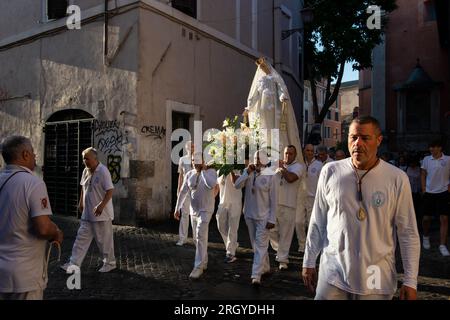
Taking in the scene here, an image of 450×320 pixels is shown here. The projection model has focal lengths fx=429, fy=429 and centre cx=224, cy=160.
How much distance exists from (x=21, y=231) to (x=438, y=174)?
276 inches

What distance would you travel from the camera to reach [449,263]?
22.7 ft

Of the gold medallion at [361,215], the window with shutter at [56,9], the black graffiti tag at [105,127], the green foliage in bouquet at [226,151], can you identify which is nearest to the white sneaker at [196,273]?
the green foliage in bouquet at [226,151]

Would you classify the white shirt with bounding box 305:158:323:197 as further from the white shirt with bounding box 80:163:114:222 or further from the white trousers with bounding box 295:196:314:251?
the white shirt with bounding box 80:163:114:222

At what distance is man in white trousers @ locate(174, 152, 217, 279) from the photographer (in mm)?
6051

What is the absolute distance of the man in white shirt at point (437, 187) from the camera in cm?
755

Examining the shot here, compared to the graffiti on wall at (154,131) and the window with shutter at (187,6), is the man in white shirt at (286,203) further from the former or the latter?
the window with shutter at (187,6)

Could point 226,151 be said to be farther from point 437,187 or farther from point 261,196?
point 437,187

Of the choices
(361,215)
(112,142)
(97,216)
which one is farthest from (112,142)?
(361,215)

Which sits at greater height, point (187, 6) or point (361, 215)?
point (187, 6)

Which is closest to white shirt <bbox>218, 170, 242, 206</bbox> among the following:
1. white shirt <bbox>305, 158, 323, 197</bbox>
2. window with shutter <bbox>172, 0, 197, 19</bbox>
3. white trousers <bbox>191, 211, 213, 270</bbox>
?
white trousers <bbox>191, 211, 213, 270</bbox>

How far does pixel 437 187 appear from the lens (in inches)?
306
